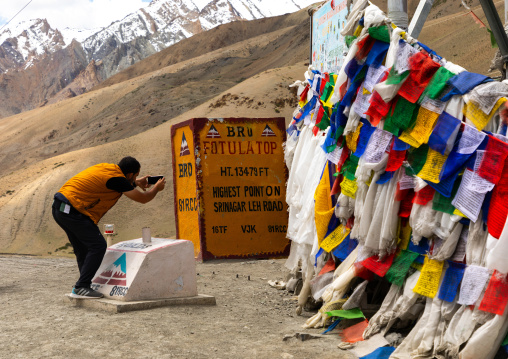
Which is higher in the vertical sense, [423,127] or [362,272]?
[423,127]

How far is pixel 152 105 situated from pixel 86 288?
3646 cm

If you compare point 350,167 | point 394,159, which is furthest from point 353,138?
point 394,159

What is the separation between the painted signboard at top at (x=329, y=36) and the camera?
6426 mm

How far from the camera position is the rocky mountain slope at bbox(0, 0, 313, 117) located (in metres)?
79.1

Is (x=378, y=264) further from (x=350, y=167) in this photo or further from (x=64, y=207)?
(x=64, y=207)

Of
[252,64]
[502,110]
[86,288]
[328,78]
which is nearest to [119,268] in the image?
[86,288]

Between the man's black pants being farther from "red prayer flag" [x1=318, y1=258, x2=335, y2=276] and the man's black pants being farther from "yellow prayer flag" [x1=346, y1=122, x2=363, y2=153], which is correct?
"yellow prayer flag" [x1=346, y1=122, x2=363, y2=153]

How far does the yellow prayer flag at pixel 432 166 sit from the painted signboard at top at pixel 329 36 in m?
2.54

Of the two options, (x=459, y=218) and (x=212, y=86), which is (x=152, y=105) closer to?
(x=212, y=86)

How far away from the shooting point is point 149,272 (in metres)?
5.25

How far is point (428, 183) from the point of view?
3801mm

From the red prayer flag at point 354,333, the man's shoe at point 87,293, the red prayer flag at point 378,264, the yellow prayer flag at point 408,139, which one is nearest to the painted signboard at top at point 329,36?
the yellow prayer flag at point 408,139

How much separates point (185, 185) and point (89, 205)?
350 centimetres

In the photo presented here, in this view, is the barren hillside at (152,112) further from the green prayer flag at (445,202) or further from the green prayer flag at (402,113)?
the green prayer flag at (445,202)
